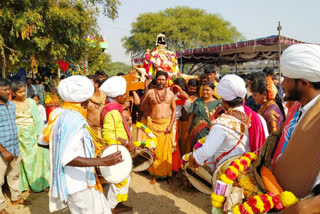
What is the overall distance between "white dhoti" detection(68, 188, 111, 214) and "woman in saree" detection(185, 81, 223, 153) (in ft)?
7.68

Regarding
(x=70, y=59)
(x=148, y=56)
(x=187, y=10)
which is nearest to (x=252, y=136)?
(x=148, y=56)

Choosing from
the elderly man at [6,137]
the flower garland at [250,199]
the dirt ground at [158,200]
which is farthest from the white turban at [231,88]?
the elderly man at [6,137]

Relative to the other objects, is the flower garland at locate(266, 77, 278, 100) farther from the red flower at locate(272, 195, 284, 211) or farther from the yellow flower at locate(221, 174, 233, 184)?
the red flower at locate(272, 195, 284, 211)

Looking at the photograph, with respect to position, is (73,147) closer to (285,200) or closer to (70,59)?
(285,200)

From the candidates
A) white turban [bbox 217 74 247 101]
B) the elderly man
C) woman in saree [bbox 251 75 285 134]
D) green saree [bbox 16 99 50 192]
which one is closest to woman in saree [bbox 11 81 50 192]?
green saree [bbox 16 99 50 192]

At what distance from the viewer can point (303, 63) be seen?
1.40 metres

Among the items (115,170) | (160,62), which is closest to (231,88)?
(115,170)

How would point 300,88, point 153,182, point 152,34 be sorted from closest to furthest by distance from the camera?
point 300,88 < point 153,182 < point 152,34

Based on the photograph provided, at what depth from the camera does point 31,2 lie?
582 cm

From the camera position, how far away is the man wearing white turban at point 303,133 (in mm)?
1309

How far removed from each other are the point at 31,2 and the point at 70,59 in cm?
189

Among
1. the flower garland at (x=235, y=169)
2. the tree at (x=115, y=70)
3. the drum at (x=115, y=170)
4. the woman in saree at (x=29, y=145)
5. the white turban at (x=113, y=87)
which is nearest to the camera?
the flower garland at (x=235, y=169)

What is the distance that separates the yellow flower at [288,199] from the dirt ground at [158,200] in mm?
2560

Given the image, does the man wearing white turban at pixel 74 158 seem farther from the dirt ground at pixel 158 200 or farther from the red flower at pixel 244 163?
the dirt ground at pixel 158 200
